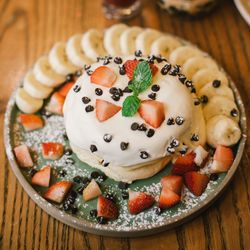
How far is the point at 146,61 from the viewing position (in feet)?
6.39

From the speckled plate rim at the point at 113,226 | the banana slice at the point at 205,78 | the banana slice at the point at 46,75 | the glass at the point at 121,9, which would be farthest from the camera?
the glass at the point at 121,9

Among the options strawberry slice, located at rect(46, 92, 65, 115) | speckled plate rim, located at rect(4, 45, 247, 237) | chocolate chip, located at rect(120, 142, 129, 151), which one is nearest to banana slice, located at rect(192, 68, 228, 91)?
speckled plate rim, located at rect(4, 45, 247, 237)

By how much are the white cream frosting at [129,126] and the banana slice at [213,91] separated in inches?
5.8

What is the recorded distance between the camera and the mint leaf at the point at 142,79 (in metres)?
1.88

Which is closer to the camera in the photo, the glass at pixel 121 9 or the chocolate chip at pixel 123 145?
the chocolate chip at pixel 123 145

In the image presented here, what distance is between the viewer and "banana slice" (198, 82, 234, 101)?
6.87 feet

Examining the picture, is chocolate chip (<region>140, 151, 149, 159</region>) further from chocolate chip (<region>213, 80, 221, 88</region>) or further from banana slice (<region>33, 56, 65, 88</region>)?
banana slice (<region>33, 56, 65, 88</region>)

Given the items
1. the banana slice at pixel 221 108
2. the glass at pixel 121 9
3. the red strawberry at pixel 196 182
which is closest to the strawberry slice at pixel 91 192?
the red strawberry at pixel 196 182

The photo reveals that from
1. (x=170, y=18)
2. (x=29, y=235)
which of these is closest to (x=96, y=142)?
(x=29, y=235)

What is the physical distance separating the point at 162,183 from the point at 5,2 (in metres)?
1.64

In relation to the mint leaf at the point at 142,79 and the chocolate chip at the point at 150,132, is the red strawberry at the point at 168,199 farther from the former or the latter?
the mint leaf at the point at 142,79

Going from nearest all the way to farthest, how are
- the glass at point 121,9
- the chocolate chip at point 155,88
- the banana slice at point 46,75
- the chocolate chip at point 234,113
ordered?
the chocolate chip at point 155,88 < the chocolate chip at point 234,113 < the banana slice at point 46,75 < the glass at point 121,9

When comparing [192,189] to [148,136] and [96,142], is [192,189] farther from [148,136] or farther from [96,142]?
[96,142]

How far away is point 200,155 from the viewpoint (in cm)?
193
